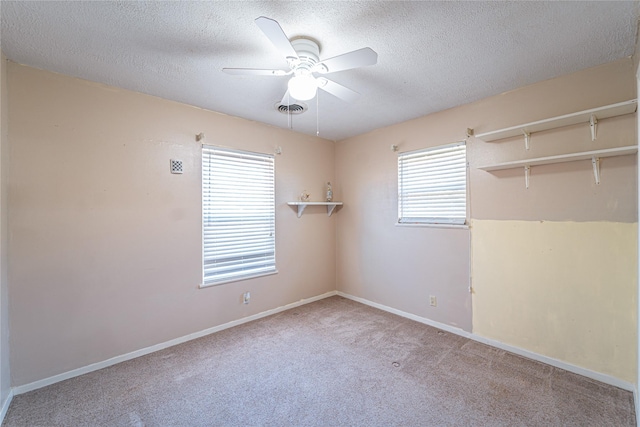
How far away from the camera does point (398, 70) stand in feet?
7.29

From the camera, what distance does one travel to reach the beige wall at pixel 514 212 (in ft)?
6.95

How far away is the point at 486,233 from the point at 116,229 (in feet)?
11.4

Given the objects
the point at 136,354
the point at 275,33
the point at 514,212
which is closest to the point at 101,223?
the point at 136,354

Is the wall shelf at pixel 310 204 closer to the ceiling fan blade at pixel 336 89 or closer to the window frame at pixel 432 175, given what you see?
the window frame at pixel 432 175

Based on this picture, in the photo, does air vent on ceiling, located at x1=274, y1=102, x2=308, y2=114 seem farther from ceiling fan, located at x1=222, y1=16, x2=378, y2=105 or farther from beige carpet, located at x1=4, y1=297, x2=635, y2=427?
beige carpet, located at x1=4, y1=297, x2=635, y2=427

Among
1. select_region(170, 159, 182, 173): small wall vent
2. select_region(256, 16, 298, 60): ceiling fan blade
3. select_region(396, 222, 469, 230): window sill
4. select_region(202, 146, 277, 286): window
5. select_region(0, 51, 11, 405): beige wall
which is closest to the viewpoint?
select_region(256, 16, 298, 60): ceiling fan blade

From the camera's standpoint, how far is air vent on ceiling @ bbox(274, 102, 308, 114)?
9.46 ft

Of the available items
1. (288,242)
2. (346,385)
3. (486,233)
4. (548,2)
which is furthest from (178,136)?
(486,233)

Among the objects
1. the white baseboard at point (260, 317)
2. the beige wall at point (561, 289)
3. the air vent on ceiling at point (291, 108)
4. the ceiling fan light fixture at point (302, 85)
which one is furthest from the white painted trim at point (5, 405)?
the beige wall at point (561, 289)

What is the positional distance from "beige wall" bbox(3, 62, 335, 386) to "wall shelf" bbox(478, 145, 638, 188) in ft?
9.06

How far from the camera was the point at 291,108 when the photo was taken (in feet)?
9.76

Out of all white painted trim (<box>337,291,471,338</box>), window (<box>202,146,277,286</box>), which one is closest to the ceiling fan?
window (<box>202,146,277,286</box>)

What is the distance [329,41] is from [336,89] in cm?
31

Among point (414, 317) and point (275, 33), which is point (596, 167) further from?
point (275, 33)
